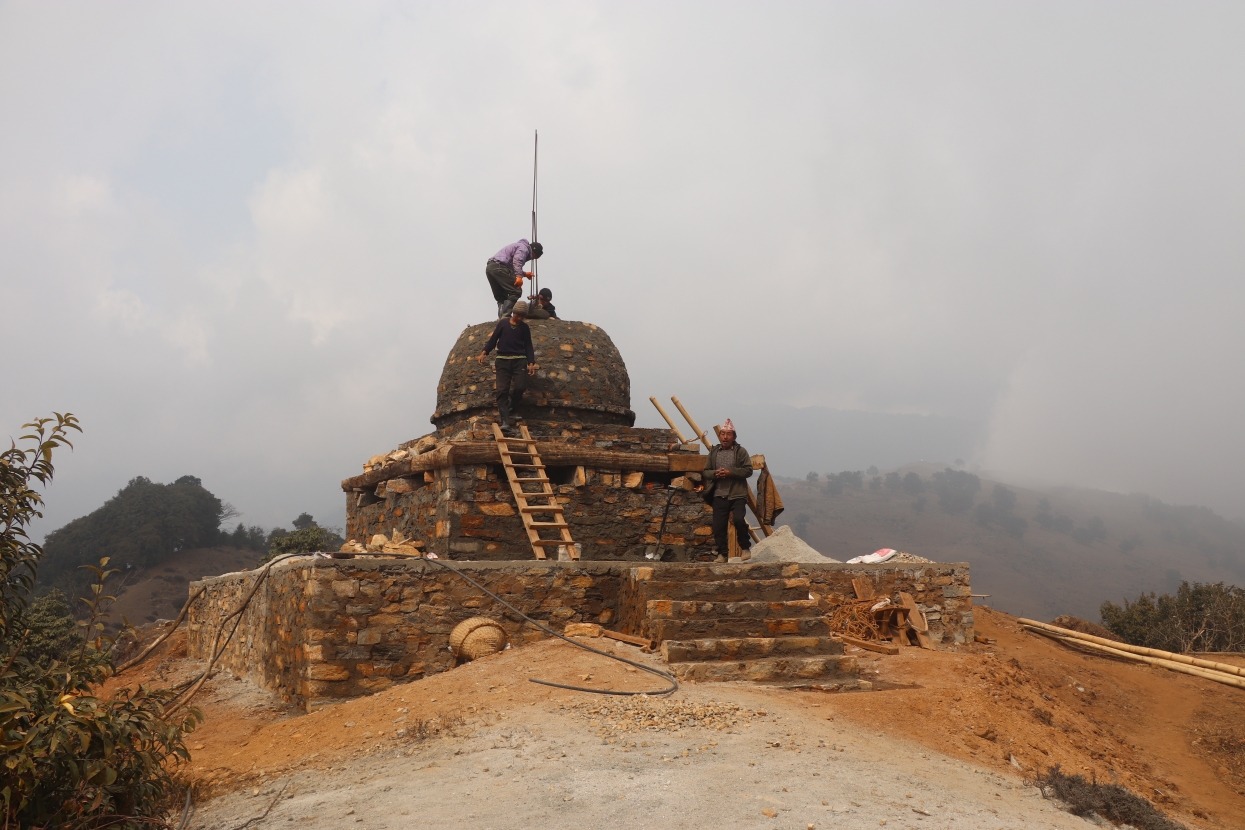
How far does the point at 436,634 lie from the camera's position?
26.9ft

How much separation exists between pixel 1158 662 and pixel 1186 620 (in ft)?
25.2

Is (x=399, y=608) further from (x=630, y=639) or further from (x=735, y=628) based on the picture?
(x=735, y=628)

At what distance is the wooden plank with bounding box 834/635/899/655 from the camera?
919cm

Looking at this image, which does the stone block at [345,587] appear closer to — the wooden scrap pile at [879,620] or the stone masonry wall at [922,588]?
the stone masonry wall at [922,588]

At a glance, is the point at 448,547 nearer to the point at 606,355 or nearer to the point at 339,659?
the point at 339,659

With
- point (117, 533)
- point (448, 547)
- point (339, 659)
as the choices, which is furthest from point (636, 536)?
point (117, 533)

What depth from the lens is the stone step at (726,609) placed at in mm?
7840

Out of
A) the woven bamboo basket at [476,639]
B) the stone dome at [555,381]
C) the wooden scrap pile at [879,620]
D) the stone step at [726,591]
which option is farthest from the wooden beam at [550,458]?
the stone step at [726,591]

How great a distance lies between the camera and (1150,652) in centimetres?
1191

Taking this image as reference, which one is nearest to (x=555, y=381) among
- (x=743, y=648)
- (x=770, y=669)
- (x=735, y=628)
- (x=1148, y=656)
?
(x=735, y=628)

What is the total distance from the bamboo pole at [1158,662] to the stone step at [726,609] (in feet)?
19.6

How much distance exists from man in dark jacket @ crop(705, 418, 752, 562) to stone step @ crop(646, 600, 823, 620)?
2.34 m

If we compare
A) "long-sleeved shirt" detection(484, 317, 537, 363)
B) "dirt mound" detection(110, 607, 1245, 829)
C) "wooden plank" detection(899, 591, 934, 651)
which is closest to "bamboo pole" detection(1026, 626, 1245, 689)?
"dirt mound" detection(110, 607, 1245, 829)

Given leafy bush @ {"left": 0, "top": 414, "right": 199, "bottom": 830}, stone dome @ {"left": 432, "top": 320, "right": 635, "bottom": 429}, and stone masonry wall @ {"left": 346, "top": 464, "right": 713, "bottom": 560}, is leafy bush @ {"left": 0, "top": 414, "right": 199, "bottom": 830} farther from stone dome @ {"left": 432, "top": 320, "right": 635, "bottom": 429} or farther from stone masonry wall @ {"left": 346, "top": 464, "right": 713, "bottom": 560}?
stone dome @ {"left": 432, "top": 320, "right": 635, "bottom": 429}
